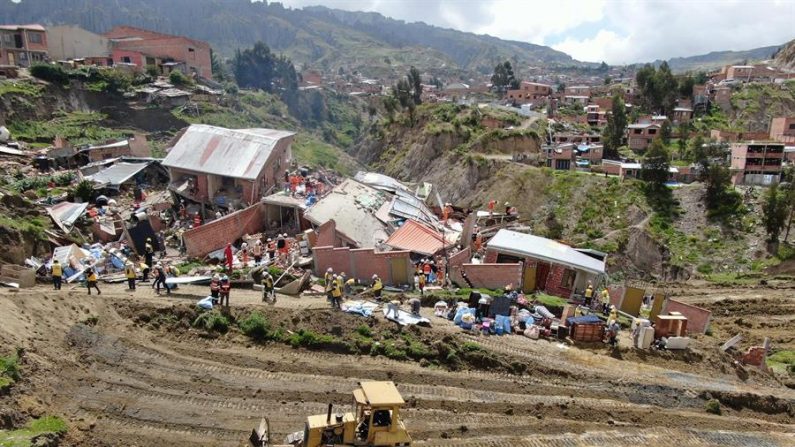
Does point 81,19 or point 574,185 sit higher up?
point 81,19

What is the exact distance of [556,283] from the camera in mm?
19453

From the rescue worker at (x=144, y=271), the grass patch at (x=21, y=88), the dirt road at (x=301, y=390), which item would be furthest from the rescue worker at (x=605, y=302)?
the grass patch at (x=21, y=88)

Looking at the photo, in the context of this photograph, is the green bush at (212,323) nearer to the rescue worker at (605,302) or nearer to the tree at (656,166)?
the rescue worker at (605,302)

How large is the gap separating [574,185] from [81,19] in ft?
547

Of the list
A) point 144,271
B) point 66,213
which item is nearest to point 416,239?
point 144,271

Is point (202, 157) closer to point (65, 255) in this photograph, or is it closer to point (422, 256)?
point (65, 255)

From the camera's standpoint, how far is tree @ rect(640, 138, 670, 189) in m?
37.0

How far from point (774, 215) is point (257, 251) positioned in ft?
89.0

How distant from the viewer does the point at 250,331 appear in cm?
1386

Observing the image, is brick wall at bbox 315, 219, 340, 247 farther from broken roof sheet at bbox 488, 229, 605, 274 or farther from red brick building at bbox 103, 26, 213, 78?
red brick building at bbox 103, 26, 213, 78

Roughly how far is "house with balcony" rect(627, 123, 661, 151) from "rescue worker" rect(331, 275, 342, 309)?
41.1m

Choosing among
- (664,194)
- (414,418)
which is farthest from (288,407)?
(664,194)

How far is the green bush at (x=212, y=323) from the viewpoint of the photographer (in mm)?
13867

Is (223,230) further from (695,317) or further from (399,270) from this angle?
(695,317)
